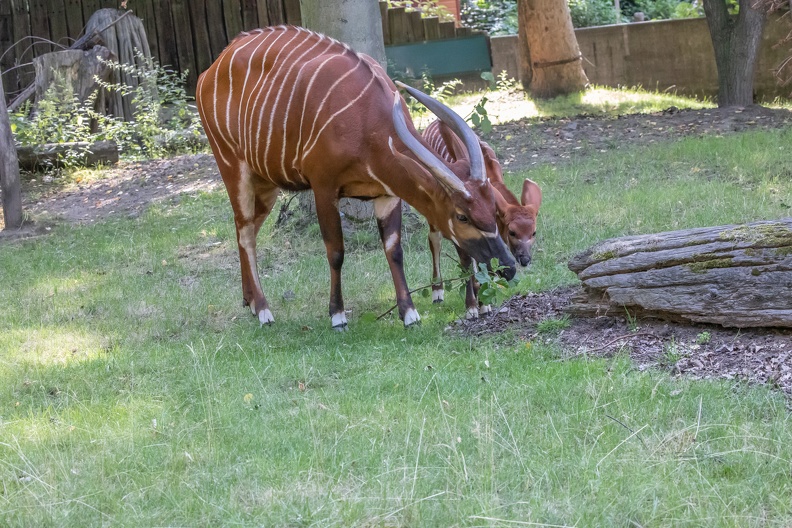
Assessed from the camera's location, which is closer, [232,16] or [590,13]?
[232,16]

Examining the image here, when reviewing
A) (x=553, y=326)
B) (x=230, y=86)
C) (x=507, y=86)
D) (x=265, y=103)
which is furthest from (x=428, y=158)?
(x=507, y=86)

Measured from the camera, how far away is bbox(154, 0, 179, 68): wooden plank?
16062 mm

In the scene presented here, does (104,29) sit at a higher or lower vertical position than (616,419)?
higher

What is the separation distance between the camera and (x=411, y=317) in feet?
20.3

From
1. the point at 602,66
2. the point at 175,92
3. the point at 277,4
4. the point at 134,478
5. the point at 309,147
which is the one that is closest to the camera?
the point at 134,478

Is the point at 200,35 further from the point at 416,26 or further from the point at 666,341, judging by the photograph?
the point at 666,341

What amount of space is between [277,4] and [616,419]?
1344 cm

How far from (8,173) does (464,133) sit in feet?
19.9

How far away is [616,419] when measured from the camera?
4.24 m

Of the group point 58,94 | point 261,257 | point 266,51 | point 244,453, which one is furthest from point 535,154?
point 244,453

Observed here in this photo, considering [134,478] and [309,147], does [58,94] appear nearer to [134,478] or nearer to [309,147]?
[309,147]

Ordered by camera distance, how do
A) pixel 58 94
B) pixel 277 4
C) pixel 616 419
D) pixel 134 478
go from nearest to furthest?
pixel 134 478, pixel 616 419, pixel 58 94, pixel 277 4

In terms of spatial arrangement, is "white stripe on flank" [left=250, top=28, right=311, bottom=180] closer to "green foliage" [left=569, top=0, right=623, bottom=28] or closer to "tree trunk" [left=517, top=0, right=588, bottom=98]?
"tree trunk" [left=517, top=0, right=588, bottom=98]

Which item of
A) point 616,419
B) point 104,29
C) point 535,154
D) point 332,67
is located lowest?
point 616,419
